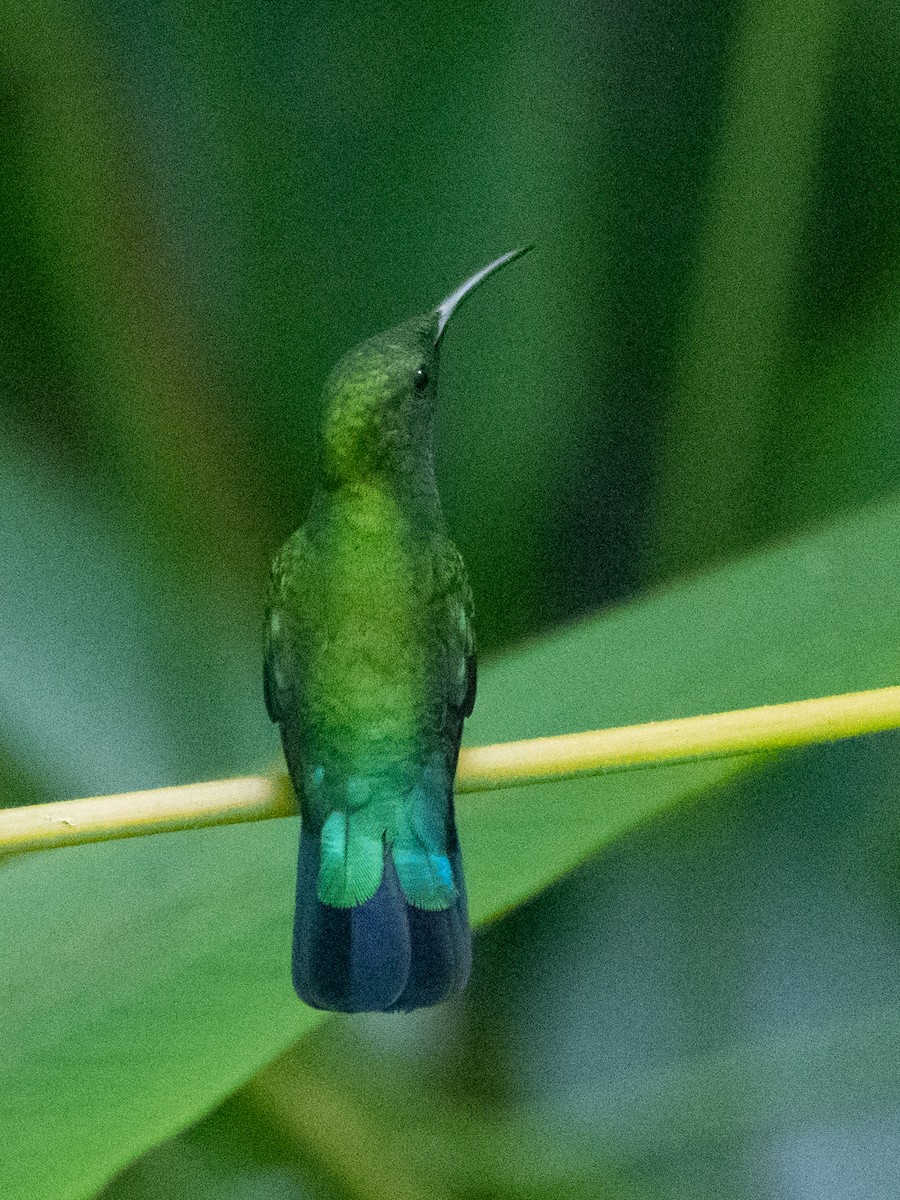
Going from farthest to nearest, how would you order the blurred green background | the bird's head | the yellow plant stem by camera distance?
the blurred green background, the bird's head, the yellow plant stem

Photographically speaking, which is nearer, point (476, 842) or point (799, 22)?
point (476, 842)

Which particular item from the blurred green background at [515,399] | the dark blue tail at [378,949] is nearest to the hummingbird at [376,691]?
the dark blue tail at [378,949]

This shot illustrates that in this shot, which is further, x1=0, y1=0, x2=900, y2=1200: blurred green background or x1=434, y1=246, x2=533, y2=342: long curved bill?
x1=0, y1=0, x2=900, y2=1200: blurred green background

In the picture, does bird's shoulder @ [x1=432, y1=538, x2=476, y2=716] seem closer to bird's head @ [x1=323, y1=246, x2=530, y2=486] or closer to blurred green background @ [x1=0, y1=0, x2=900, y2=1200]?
bird's head @ [x1=323, y1=246, x2=530, y2=486]

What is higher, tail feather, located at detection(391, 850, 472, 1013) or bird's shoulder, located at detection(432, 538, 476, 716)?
bird's shoulder, located at detection(432, 538, 476, 716)

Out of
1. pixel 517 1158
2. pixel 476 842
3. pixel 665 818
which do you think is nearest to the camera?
pixel 476 842

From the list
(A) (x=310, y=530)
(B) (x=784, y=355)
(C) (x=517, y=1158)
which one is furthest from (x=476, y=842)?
(B) (x=784, y=355)

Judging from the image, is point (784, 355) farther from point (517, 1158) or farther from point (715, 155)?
point (517, 1158)

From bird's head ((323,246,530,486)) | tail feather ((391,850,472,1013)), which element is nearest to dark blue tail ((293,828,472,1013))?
tail feather ((391,850,472,1013))
